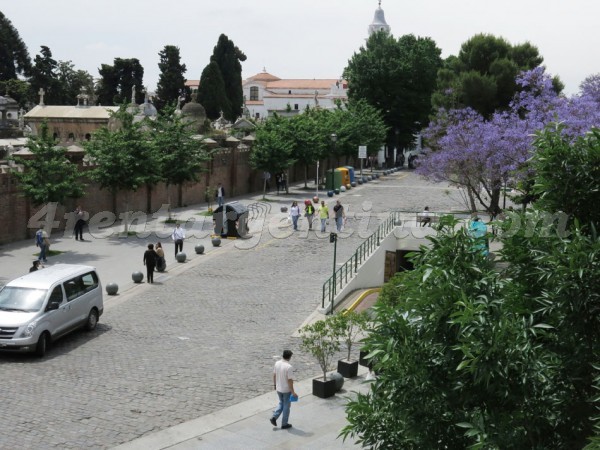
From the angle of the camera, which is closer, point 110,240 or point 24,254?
point 24,254

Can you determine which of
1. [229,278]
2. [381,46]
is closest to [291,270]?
[229,278]

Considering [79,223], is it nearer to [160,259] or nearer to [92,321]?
[160,259]

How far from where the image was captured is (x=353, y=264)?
26.1 meters

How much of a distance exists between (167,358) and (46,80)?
92.6 m

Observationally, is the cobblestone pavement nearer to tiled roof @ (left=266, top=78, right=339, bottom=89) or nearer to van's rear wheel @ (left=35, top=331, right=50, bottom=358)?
van's rear wheel @ (left=35, top=331, right=50, bottom=358)

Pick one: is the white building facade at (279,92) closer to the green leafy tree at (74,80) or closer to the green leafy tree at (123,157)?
the green leafy tree at (74,80)

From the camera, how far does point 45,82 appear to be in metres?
Answer: 103

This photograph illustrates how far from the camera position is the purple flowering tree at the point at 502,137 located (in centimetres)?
2894

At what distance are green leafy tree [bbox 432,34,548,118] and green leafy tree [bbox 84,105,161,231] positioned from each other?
1637 cm

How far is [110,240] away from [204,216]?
7658 mm

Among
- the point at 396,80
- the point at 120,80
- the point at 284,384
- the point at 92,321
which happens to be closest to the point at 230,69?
the point at 120,80

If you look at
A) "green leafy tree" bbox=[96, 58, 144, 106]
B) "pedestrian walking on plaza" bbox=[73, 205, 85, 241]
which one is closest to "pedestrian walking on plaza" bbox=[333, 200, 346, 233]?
"pedestrian walking on plaza" bbox=[73, 205, 85, 241]

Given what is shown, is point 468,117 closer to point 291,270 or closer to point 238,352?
point 291,270

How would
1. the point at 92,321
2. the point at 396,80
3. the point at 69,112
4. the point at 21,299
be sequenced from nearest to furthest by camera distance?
the point at 21,299 → the point at 92,321 → the point at 396,80 → the point at 69,112
